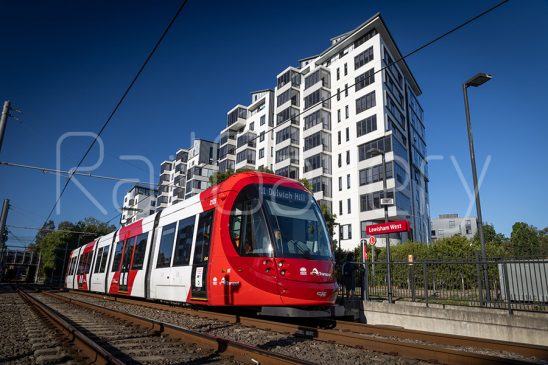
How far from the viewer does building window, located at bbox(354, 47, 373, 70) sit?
43938mm

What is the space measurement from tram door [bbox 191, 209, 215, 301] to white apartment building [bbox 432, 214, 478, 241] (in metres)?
104

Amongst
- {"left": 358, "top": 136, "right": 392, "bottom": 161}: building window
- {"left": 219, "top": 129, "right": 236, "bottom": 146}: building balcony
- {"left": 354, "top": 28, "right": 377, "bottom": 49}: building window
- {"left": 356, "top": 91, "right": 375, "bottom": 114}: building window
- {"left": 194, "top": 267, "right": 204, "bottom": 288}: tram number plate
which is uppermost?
{"left": 354, "top": 28, "right": 377, "bottom": 49}: building window

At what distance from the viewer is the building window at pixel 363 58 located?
144ft

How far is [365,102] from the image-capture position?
4350cm

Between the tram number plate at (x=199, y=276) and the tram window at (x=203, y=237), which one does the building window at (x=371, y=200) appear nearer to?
the tram window at (x=203, y=237)

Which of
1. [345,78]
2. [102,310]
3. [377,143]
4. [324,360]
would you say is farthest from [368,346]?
[345,78]

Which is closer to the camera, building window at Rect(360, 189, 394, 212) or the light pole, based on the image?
the light pole

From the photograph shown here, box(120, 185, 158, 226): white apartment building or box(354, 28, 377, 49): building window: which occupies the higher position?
box(354, 28, 377, 49): building window

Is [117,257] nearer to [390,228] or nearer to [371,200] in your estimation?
[390,228]

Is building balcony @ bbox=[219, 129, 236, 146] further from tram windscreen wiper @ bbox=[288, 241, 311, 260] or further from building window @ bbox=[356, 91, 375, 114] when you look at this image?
tram windscreen wiper @ bbox=[288, 241, 311, 260]

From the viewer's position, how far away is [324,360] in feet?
17.4

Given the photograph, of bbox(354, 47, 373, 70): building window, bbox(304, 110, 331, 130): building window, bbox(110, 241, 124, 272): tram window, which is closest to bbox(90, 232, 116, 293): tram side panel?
bbox(110, 241, 124, 272): tram window

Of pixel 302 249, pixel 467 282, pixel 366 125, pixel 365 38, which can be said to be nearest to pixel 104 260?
pixel 302 249

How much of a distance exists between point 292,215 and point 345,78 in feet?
138
